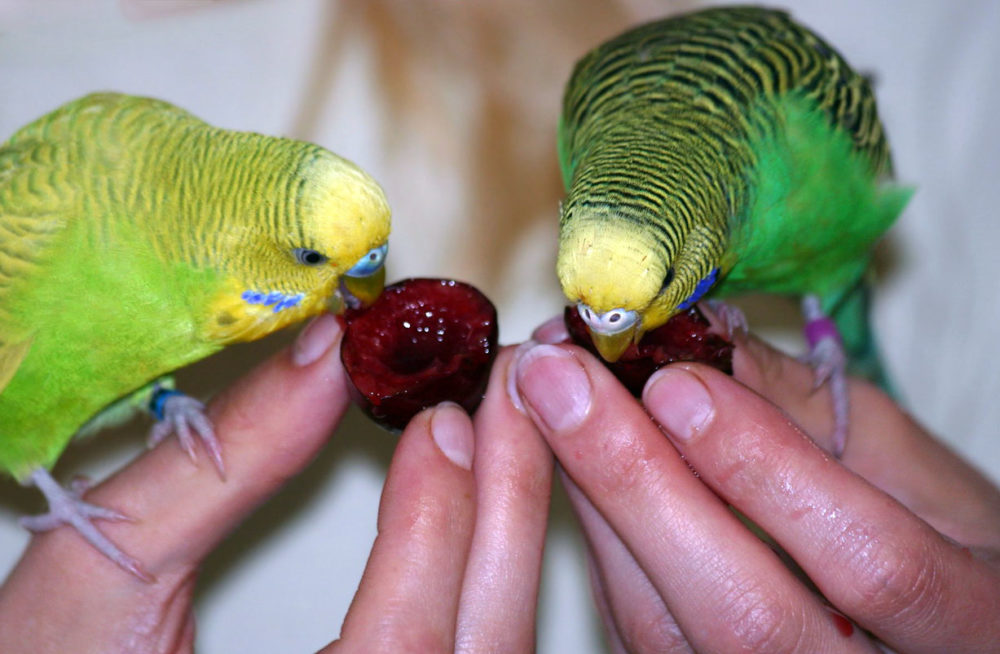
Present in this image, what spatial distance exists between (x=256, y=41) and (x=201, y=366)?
1121 millimetres

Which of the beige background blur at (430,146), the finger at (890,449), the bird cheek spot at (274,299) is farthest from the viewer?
the beige background blur at (430,146)

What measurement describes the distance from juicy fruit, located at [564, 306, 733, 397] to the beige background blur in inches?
43.6

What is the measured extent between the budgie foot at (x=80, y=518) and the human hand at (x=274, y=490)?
0.07ft

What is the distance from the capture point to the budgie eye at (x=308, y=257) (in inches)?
68.5

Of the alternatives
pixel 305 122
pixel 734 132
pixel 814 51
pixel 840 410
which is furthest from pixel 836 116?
pixel 305 122

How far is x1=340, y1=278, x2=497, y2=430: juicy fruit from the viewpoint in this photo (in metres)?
1.78

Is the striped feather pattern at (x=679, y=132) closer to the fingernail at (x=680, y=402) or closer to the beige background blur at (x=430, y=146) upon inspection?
the fingernail at (x=680, y=402)

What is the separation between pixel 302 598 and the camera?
289cm

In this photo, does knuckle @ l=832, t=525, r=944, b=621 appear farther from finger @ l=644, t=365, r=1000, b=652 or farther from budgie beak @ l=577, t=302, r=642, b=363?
budgie beak @ l=577, t=302, r=642, b=363

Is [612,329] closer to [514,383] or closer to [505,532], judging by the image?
[514,383]

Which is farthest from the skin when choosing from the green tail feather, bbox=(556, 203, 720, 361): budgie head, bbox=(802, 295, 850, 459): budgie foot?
the green tail feather

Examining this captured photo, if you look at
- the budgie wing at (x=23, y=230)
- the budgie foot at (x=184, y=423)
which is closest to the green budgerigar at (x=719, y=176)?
the budgie foot at (x=184, y=423)

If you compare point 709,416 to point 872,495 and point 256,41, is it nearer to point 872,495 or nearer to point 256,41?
point 872,495

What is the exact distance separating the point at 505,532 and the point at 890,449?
1.11 metres
